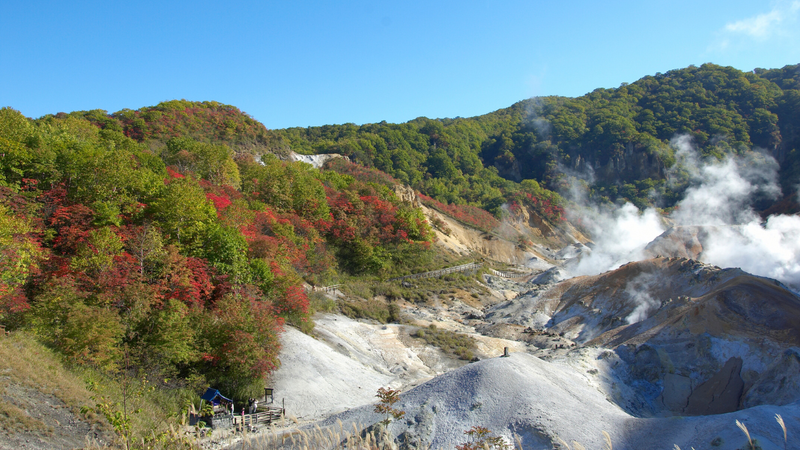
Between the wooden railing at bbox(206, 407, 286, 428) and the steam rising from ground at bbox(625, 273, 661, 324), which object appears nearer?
the wooden railing at bbox(206, 407, 286, 428)

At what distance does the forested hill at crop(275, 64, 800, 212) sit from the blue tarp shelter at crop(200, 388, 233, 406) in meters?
70.2

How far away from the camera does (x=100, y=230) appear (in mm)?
22281

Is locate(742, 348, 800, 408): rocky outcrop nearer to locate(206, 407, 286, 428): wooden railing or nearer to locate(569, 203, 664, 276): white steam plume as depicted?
locate(206, 407, 286, 428): wooden railing

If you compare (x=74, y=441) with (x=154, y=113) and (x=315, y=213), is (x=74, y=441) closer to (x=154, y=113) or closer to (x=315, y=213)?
(x=315, y=213)

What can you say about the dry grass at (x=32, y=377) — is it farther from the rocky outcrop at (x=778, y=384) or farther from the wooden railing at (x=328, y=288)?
the rocky outcrop at (x=778, y=384)

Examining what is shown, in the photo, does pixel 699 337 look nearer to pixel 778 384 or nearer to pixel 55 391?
pixel 778 384

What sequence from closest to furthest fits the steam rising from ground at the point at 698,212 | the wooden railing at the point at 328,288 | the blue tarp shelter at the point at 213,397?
the blue tarp shelter at the point at 213,397
the wooden railing at the point at 328,288
the steam rising from ground at the point at 698,212

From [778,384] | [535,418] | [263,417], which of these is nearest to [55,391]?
[263,417]

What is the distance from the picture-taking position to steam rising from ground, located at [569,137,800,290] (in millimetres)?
55438

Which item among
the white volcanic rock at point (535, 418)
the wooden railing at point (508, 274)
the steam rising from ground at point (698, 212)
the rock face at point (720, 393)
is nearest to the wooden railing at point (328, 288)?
the white volcanic rock at point (535, 418)

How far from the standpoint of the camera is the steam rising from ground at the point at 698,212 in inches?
2183

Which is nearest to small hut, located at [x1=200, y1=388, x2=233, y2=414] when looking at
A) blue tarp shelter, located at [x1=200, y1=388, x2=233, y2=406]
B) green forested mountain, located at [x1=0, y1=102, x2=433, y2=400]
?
blue tarp shelter, located at [x1=200, y1=388, x2=233, y2=406]

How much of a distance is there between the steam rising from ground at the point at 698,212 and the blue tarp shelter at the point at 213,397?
153ft

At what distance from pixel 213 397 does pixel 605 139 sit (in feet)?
380
